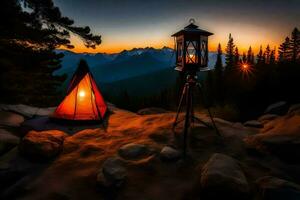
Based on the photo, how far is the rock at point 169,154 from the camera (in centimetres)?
702

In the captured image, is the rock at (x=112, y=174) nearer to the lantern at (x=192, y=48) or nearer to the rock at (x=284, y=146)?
the lantern at (x=192, y=48)

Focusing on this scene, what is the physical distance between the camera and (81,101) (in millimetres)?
11906

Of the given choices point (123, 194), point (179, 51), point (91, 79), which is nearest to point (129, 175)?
point (123, 194)

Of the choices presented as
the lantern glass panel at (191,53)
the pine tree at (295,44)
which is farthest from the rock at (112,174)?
the pine tree at (295,44)

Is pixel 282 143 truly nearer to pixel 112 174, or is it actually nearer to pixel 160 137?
pixel 160 137

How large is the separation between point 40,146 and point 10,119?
15.3 feet

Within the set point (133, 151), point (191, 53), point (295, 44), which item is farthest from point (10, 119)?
point (295, 44)

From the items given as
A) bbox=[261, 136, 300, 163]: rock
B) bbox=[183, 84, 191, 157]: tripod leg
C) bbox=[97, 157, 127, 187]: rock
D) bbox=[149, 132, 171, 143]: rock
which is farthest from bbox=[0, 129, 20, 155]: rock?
bbox=[261, 136, 300, 163]: rock

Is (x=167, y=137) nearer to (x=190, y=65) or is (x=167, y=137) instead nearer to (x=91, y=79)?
(x=190, y=65)

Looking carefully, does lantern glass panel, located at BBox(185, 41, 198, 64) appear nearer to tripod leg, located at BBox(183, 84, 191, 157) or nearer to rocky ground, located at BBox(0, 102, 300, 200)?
tripod leg, located at BBox(183, 84, 191, 157)

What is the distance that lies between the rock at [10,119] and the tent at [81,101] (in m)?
1.56

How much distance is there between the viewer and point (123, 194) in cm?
579

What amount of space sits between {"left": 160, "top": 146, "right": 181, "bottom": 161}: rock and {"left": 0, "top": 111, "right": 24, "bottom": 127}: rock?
6998 millimetres

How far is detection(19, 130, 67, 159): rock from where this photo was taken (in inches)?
293
